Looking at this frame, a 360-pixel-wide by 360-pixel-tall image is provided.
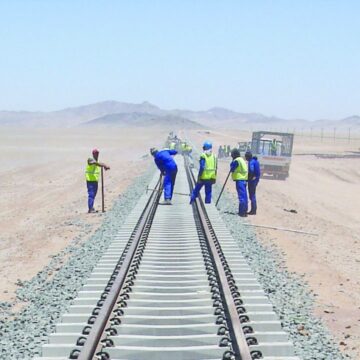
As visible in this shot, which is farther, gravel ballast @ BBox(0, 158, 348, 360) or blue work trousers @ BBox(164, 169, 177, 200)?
blue work trousers @ BBox(164, 169, 177, 200)

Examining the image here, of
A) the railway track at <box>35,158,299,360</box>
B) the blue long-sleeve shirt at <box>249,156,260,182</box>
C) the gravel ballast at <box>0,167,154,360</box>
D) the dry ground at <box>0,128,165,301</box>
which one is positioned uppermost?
the blue long-sleeve shirt at <box>249,156,260,182</box>

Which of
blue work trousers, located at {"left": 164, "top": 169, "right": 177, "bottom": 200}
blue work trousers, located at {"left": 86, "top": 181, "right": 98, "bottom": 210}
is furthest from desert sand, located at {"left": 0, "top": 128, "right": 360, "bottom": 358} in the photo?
blue work trousers, located at {"left": 164, "top": 169, "right": 177, "bottom": 200}

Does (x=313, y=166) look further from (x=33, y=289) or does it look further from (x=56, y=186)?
(x=33, y=289)

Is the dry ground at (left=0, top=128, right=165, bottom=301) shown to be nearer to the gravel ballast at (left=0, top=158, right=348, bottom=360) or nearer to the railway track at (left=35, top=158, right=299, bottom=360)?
the gravel ballast at (left=0, top=158, right=348, bottom=360)

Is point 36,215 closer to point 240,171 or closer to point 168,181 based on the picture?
point 168,181

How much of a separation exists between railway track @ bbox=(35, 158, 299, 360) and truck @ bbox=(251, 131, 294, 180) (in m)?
26.3

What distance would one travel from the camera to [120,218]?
53.3ft

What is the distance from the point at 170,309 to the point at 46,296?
210 centimetres

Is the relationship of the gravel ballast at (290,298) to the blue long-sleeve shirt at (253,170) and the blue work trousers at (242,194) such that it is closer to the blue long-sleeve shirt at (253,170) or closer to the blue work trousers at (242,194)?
the blue work trousers at (242,194)

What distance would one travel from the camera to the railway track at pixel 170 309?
6383mm

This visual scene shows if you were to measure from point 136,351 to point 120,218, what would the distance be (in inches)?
392

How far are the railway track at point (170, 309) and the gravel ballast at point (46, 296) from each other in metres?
0.27

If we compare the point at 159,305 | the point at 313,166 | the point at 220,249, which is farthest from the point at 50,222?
the point at 313,166

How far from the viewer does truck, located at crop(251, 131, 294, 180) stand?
38.4 metres
